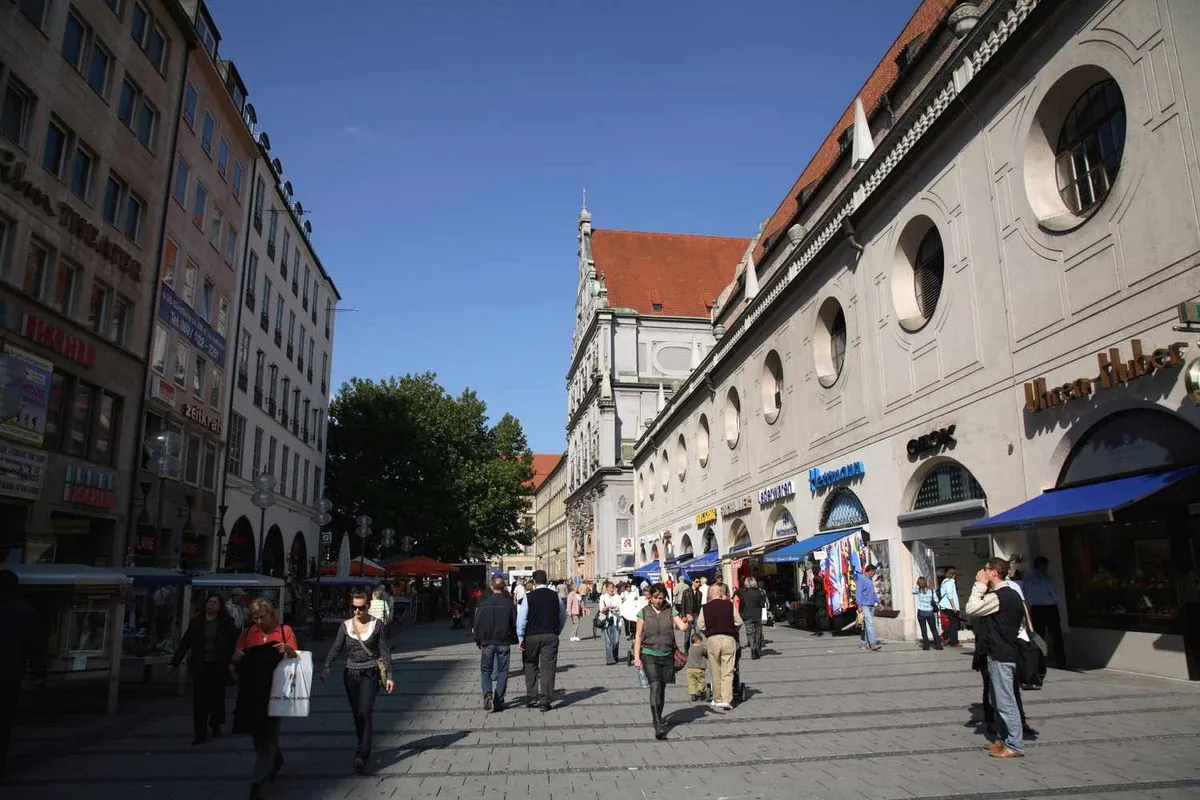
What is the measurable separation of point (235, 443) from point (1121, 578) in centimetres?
2841

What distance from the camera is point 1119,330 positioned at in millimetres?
11656

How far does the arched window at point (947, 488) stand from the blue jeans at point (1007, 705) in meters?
7.91

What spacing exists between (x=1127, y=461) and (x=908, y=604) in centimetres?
753

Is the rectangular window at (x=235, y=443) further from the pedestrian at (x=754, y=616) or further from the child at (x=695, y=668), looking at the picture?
the child at (x=695, y=668)

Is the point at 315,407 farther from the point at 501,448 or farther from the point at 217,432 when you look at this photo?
the point at 501,448

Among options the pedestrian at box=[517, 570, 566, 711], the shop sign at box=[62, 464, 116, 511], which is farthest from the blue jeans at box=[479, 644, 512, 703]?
the shop sign at box=[62, 464, 116, 511]

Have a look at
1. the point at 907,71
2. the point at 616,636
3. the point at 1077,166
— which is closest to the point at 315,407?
the point at 616,636

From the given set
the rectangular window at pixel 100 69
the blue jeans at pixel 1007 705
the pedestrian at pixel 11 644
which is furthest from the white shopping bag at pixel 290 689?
the rectangular window at pixel 100 69

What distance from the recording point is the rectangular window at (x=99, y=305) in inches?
784

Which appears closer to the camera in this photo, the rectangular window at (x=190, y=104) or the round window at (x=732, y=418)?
the rectangular window at (x=190, y=104)

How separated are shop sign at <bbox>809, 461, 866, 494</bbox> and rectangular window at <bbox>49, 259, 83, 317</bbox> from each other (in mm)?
18984

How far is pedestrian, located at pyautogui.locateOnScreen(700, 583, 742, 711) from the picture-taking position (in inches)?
431

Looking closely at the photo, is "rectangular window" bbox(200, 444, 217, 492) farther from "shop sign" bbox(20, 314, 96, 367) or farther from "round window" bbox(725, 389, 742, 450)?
"round window" bbox(725, 389, 742, 450)

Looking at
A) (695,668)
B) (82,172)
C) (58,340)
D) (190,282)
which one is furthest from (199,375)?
(695,668)
